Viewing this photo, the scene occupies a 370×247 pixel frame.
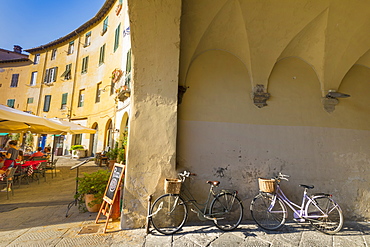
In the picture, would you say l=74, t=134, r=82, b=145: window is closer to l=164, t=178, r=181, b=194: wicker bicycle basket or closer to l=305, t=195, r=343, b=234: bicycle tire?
l=164, t=178, r=181, b=194: wicker bicycle basket

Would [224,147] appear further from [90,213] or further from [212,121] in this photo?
[90,213]

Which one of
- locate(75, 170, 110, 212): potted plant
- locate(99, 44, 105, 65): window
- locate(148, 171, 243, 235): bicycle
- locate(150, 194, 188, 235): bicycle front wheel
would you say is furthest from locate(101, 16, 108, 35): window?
locate(150, 194, 188, 235): bicycle front wheel

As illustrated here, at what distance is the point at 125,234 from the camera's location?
328 cm

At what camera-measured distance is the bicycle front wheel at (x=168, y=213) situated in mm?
3500

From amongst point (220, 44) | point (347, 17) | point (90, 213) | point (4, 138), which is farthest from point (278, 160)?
point (4, 138)

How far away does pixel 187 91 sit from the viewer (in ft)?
14.1

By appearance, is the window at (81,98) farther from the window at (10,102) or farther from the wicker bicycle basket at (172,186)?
the wicker bicycle basket at (172,186)

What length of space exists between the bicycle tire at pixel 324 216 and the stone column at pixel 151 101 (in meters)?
3.05

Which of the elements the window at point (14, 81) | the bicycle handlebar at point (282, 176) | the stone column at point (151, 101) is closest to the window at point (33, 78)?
the window at point (14, 81)

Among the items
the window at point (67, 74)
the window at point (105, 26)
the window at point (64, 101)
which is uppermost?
the window at point (105, 26)

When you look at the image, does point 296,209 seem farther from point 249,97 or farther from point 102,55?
point 102,55

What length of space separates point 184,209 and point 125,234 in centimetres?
114

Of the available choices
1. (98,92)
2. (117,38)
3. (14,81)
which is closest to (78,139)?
(98,92)

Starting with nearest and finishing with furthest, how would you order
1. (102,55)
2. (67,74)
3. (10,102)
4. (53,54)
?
(102,55)
(67,74)
(53,54)
(10,102)
